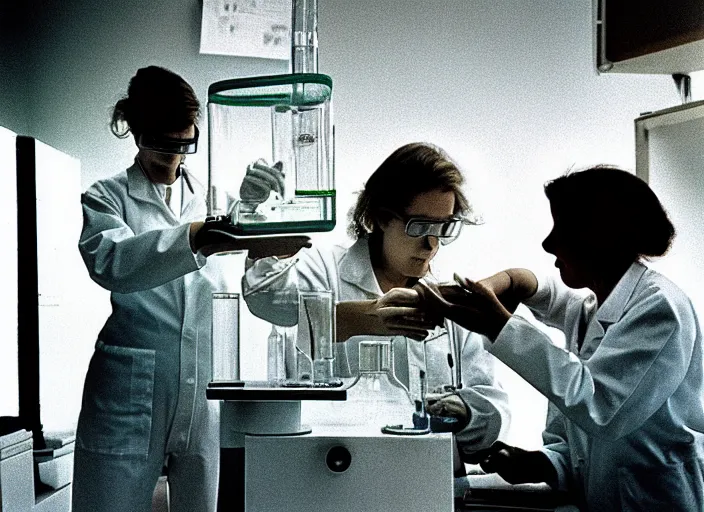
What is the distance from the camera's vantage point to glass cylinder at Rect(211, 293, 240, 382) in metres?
1.23

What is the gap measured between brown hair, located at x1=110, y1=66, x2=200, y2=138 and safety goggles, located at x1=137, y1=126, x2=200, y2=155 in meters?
0.01

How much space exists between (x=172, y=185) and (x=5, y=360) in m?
0.46

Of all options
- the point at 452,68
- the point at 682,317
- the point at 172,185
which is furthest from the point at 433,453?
the point at 452,68

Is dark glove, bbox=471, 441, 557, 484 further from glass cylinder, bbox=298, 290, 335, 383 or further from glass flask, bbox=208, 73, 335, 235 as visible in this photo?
glass flask, bbox=208, 73, 335, 235

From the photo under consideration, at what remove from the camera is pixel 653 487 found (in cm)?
145

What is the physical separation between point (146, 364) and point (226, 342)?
0.36 m

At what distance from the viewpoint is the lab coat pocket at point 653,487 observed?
1442mm

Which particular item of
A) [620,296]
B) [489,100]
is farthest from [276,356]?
[489,100]

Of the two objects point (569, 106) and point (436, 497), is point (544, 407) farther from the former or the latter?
point (436, 497)

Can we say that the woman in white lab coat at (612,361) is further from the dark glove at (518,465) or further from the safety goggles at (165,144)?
the safety goggles at (165,144)

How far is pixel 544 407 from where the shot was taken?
212 centimetres

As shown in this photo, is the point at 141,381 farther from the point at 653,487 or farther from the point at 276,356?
the point at 653,487

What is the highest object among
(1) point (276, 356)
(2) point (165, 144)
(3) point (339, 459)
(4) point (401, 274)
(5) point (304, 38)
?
(5) point (304, 38)

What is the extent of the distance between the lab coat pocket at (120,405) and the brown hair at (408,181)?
1.87 ft
